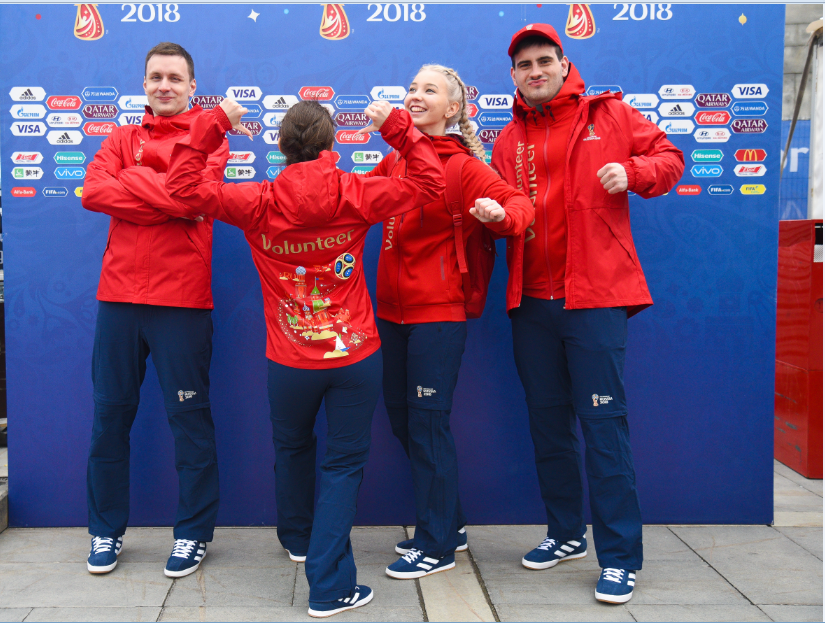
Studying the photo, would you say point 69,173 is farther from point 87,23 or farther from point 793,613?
point 793,613

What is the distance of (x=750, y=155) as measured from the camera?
10.4 ft

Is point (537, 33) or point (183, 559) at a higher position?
point (537, 33)

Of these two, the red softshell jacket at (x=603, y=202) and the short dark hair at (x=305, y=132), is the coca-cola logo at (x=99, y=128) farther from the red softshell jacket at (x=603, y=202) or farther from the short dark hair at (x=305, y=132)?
the red softshell jacket at (x=603, y=202)

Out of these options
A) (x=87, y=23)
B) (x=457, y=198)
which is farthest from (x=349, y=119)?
(x=87, y=23)

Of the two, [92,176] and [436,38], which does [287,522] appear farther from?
[436,38]

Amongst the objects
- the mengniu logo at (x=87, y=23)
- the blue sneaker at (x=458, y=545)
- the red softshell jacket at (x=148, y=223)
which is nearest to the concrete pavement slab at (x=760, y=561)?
the blue sneaker at (x=458, y=545)

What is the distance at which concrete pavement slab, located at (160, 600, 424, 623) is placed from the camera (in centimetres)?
235

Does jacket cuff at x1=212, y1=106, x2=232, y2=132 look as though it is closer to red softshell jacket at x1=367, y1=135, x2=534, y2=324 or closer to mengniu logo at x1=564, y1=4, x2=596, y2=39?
red softshell jacket at x1=367, y1=135, x2=534, y2=324

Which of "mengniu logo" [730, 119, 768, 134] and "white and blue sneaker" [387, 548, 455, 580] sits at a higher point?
"mengniu logo" [730, 119, 768, 134]

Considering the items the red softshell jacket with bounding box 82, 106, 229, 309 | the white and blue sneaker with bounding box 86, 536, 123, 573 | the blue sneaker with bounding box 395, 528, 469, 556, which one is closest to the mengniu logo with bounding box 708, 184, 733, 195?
the blue sneaker with bounding box 395, 528, 469, 556

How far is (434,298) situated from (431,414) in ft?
1.48

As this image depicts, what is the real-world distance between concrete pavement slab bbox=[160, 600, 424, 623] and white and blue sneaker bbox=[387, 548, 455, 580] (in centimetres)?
23

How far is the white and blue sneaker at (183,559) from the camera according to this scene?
267 cm

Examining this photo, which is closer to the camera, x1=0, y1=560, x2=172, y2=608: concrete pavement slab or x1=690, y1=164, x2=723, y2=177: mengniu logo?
x1=0, y1=560, x2=172, y2=608: concrete pavement slab
